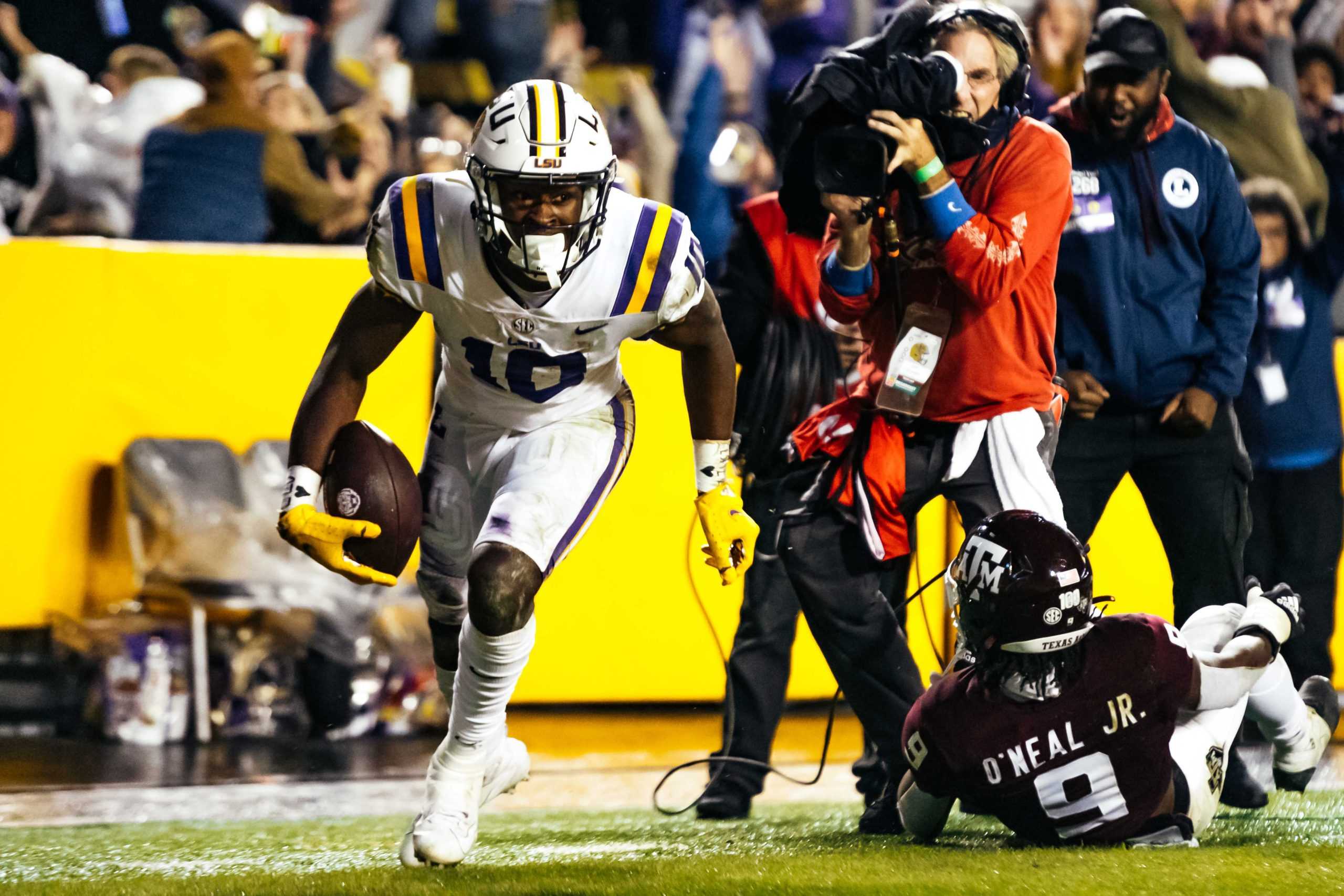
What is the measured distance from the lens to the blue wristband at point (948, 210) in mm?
3896

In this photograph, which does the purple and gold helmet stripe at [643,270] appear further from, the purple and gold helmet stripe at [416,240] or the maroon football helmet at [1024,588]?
the maroon football helmet at [1024,588]

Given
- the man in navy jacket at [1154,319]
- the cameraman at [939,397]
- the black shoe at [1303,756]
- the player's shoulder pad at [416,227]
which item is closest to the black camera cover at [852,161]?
the cameraman at [939,397]

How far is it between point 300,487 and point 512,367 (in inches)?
21.5

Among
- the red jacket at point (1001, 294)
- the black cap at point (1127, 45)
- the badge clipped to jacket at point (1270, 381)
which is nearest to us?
the red jacket at point (1001, 294)

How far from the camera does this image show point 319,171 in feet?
24.1

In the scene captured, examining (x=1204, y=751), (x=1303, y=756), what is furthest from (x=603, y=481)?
(x=1303, y=756)

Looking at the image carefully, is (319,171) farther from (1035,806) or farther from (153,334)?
(1035,806)

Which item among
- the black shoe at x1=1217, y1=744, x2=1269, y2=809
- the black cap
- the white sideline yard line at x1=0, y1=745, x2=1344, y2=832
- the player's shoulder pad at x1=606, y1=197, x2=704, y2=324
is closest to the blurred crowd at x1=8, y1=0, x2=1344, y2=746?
the black cap

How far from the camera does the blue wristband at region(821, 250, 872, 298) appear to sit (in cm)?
415

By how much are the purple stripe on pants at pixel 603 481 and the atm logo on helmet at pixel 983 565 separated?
0.82 metres

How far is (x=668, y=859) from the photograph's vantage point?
12.8 ft

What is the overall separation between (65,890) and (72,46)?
19.0 ft

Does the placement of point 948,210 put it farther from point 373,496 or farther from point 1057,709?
point 373,496

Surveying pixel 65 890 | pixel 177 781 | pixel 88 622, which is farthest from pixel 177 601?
pixel 65 890
